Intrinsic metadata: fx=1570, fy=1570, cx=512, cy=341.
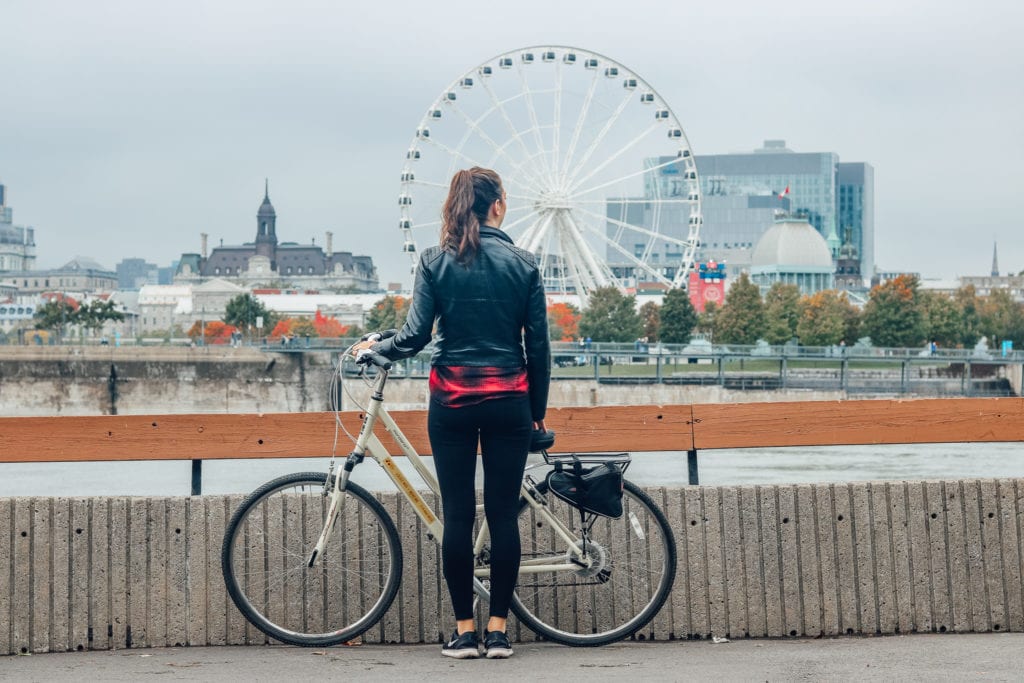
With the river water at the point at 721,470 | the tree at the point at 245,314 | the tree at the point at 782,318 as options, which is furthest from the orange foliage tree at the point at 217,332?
the river water at the point at 721,470

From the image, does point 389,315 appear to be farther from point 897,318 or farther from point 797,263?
point 797,263

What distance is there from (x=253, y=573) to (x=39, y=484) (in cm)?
1777

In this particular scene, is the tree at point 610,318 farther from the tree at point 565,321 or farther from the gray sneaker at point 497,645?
the gray sneaker at point 497,645

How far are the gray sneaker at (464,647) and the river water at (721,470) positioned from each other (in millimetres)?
15883

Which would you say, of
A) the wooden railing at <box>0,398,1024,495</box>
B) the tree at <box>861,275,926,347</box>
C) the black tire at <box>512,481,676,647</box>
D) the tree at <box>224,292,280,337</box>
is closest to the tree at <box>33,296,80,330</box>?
the tree at <box>224,292,280,337</box>

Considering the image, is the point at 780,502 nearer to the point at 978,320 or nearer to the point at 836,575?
the point at 836,575

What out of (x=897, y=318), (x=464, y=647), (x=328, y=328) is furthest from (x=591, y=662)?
(x=328, y=328)

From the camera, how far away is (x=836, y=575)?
5.97m

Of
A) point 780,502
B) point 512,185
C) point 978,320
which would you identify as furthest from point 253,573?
point 978,320

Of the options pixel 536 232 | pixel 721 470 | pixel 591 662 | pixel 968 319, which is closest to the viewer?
pixel 591 662

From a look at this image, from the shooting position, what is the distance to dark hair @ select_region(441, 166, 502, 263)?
5.47 metres

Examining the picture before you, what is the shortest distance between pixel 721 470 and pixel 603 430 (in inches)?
717

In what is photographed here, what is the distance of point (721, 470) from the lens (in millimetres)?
24016

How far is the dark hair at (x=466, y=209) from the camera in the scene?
17.9 ft
